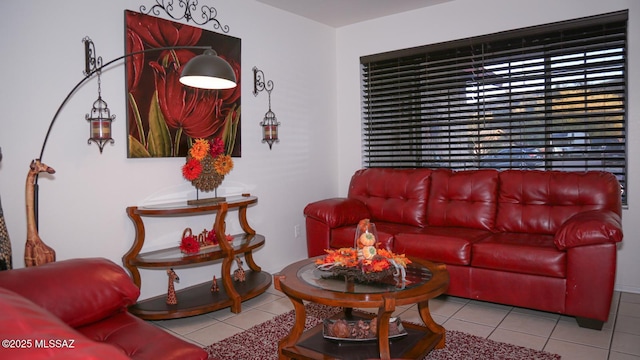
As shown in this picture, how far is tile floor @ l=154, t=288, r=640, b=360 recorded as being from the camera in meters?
2.64

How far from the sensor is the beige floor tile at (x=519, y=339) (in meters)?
2.69

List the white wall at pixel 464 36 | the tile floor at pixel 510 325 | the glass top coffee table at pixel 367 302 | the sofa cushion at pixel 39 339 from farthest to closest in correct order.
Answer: the white wall at pixel 464 36
the tile floor at pixel 510 325
the glass top coffee table at pixel 367 302
the sofa cushion at pixel 39 339

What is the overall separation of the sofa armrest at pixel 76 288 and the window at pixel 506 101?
3390mm

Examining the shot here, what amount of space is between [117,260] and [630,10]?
14.1ft

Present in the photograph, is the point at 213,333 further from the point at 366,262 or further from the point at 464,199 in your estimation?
the point at 464,199

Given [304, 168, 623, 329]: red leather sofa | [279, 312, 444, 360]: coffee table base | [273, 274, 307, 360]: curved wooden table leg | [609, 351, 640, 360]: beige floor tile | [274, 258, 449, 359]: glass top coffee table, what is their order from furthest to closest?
[304, 168, 623, 329]: red leather sofa < [609, 351, 640, 360]: beige floor tile < [273, 274, 307, 360]: curved wooden table leg < [279, 312, 444, 360]: coffee table base < [274, 258, 449, 359]: glass top coffee table

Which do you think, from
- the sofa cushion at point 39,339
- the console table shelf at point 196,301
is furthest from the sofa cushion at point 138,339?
the console table shelf at point 196,301

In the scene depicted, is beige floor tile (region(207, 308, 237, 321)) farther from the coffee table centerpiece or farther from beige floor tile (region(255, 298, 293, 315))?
the coffee table centerpiece

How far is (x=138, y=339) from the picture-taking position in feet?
5.50

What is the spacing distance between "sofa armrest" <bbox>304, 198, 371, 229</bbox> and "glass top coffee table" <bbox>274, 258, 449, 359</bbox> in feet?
4.43

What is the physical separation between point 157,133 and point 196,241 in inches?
33.8

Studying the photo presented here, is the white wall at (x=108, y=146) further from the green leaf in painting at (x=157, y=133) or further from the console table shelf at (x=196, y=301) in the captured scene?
the console table shelf at (x=196, y=301)

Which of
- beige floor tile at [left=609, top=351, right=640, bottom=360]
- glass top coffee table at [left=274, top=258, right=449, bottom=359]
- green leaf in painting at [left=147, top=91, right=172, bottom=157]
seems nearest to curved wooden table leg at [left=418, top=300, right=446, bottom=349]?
glass top coffee table at [left=274, top=258, right=449, bottom=359]

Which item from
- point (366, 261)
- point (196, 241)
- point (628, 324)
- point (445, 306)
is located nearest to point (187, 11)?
point (196, 241)
